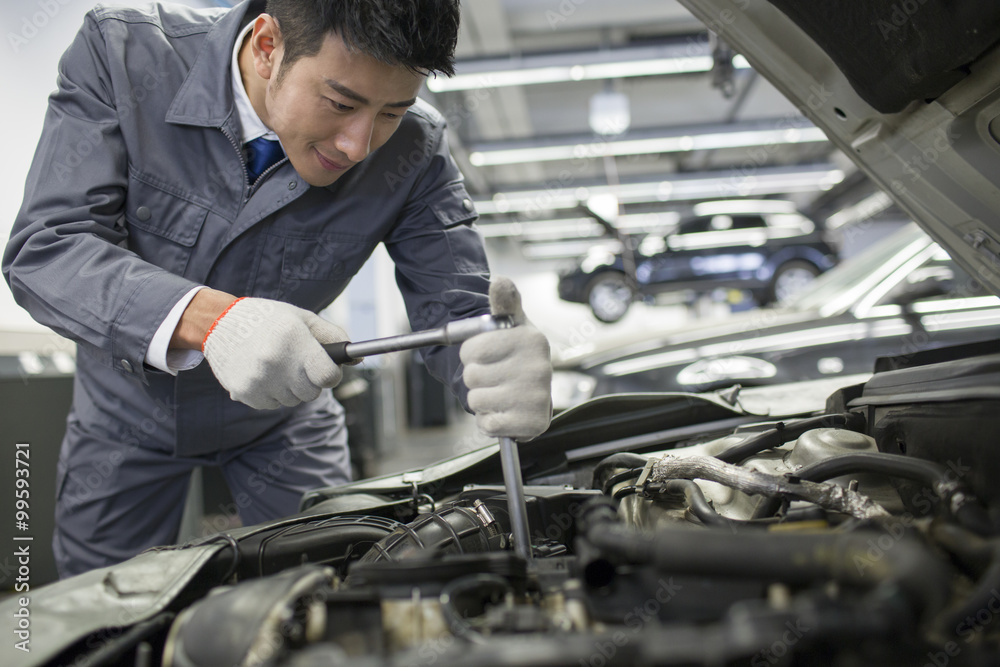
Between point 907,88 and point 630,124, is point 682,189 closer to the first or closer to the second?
point 630,124

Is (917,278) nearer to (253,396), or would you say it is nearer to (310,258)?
(310,258)

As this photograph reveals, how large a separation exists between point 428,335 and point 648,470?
42 centimetres

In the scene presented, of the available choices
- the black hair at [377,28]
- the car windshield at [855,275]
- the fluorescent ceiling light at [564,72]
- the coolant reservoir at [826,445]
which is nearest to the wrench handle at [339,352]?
the black hair at [377,28]

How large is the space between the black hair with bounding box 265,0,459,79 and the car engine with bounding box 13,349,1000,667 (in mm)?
794

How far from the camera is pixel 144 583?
0.73 meters

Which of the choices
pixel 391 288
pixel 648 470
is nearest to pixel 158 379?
pixel 648 470

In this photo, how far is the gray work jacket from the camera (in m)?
1.09

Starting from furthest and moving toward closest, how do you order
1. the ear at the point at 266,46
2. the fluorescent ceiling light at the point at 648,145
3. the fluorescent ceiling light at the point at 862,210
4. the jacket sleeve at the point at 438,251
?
the fluorescent ceiling light at the point at 862,210, the fluorescent ceiling light at the point at 648,145, the jacket sleeve at the point at 438,251, the ear at the point at 266,46

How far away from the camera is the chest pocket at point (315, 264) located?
54.6 inches

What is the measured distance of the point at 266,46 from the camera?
48.5 inches

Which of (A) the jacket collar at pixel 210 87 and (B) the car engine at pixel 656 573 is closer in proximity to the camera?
(B) the car engine at pixel 656 573

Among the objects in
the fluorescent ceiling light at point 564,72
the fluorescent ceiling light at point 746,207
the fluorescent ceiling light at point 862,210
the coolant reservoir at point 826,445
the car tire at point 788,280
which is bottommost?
the coolant reservoir at point 826,445

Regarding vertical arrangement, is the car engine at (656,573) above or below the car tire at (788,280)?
below

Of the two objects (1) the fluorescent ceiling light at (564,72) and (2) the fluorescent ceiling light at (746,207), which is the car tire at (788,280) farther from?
(1) the fluorescent ceiling light at (564,72)
